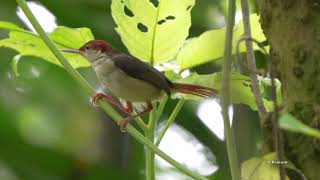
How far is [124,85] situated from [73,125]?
456 mm

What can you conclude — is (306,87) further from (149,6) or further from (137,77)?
(137,77)

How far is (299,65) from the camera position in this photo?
90 cm

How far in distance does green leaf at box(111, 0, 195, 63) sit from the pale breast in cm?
22


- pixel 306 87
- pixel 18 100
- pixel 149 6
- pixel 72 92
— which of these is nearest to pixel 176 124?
pixel 72 92

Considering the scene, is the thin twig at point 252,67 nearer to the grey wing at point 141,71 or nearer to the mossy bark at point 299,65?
the mossy bark at point 299,65

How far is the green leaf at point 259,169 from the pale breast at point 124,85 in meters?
0.53

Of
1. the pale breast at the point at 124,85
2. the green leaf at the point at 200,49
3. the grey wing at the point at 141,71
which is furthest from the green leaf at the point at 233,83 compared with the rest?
the pale breast at the point at 124,85

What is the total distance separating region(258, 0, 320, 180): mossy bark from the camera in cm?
87

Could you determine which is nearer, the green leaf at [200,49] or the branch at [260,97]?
the branch at [260,97]

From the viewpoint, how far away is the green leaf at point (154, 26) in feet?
3.98

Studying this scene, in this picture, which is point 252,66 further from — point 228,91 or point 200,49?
point 200,49

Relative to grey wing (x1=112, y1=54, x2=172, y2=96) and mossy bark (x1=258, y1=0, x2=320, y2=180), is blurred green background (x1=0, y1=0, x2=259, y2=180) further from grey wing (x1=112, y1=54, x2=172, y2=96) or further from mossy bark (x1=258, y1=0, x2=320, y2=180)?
mossy bark (x1=258, y1=0, x2=320, y2=180)

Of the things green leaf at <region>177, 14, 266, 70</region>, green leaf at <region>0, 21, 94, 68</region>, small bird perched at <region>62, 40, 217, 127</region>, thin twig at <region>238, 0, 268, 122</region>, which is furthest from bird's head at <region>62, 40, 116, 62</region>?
thin twig at <region>238, 0, 268, 122</region>

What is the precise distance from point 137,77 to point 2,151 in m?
0.44
